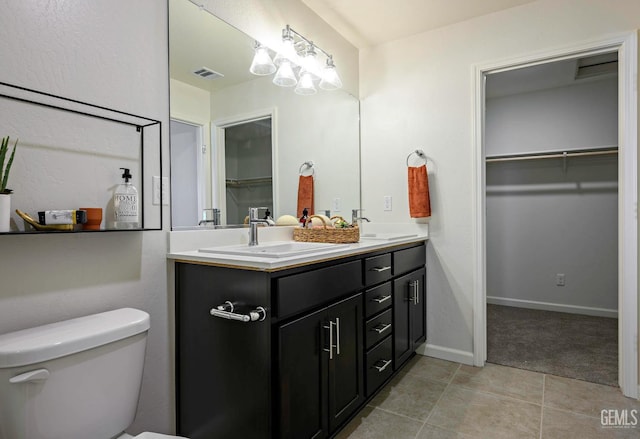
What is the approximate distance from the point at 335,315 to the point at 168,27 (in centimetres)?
142

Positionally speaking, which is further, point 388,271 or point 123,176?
point 388,271

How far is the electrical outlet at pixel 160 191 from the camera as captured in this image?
57.9 inches

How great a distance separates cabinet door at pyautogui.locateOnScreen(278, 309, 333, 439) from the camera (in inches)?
50.3

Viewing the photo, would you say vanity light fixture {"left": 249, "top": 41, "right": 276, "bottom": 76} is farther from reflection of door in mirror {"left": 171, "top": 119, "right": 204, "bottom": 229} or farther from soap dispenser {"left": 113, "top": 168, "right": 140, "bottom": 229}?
soap dispenser {"left": 113, "top": 168, "right": 140, "bottom": 229}

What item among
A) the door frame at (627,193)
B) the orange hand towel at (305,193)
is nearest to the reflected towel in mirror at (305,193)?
the orange hand towel at (305,193)

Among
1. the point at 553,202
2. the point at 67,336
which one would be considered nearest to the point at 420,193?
the point at 553,202

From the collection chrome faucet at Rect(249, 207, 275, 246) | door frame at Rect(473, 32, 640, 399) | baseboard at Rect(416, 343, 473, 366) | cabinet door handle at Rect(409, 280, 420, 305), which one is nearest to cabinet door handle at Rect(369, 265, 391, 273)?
cabinet door handle at Rect(409, 280, 420, 305)

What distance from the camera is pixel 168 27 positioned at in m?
1.51

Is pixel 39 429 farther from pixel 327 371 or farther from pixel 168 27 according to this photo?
pixel 168 27

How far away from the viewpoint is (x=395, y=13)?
7.80 ft

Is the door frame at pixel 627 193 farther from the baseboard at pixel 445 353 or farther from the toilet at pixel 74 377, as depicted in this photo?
the toilet at pixel 74 377

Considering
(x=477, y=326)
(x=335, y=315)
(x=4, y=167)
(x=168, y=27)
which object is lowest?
(x=477, y=326)

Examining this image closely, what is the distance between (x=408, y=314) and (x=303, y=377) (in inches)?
44.6

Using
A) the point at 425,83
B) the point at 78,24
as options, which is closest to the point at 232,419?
the point at 78,24
